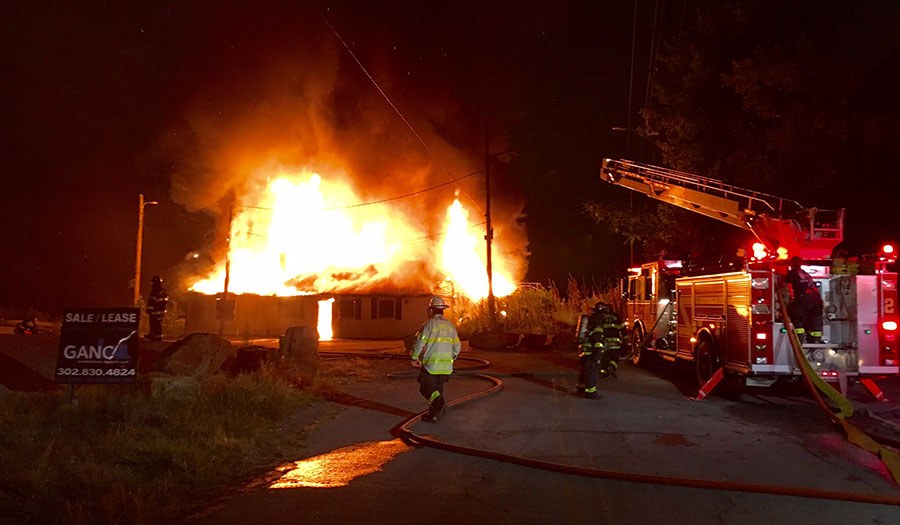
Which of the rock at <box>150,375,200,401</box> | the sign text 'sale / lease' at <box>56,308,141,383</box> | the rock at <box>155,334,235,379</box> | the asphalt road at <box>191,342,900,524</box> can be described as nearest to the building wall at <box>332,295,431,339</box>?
the rock at <box>155,334,235,379</box>

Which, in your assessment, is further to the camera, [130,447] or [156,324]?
[156,324]

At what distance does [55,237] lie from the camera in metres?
55.1

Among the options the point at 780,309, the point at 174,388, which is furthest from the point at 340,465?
the point at 780,309

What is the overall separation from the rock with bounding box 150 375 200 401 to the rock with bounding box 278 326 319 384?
184 inches

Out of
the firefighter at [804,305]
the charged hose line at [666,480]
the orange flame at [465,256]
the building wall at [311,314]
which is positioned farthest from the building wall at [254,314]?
the charged hose line at [666,480]

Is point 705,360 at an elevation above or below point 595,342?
below

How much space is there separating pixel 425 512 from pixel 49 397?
708cm

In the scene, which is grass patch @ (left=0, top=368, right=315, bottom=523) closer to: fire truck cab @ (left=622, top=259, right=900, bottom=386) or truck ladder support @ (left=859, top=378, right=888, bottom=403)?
fire truck cab @ (left=622, top=259, right=900, bottom=386)

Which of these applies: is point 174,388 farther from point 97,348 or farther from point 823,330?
point 823,330

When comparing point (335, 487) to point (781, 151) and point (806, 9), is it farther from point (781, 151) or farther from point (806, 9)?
point (806, 9)

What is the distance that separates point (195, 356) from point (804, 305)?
9.68 metres

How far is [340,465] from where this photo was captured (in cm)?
667

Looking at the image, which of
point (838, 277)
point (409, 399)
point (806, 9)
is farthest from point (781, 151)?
point (409, 399)

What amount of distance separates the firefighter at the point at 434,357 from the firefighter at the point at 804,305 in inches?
196
